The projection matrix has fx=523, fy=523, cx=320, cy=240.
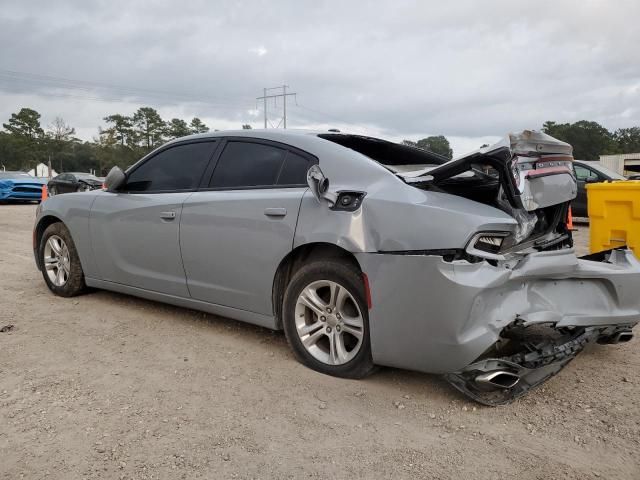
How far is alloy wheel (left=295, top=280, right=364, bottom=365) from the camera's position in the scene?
9.94 ft

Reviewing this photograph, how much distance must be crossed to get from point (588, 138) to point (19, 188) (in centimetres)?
7338

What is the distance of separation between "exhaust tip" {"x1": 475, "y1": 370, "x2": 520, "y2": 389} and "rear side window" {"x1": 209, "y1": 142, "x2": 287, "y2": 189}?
1767 mm

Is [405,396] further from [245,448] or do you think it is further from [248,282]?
[248,282]

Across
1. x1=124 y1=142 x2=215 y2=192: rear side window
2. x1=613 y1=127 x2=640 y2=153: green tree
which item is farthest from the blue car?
x1=613 y1=127 x2=640 y2=153: green tree

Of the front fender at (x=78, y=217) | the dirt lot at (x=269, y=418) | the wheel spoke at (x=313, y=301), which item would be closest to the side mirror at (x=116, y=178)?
the front fender at (x=78, y=217)

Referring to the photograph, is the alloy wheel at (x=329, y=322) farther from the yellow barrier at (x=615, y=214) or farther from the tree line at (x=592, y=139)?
the tree line at (x=592, y=139)

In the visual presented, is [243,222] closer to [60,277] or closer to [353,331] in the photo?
[353,331]

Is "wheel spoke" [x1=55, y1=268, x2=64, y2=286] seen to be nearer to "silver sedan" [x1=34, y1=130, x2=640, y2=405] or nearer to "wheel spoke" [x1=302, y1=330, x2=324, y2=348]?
"silver sedan" [x1=34, y1=130, x2=640, y2=405]

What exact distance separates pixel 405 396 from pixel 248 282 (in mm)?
1251

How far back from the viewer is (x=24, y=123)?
60.6m

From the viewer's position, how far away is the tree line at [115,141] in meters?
60.6

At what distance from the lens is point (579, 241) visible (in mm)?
8844

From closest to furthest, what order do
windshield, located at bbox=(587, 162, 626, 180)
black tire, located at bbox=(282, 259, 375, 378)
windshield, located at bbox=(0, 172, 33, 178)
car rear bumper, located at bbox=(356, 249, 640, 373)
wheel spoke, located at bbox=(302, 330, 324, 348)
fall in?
1. car rear bumper, located at bbox=(356, 249, 640, 373)
2. black tire, located at bbox=(282, 259, 375, 378)
3. wheel spoke, located at bbox=(302, 330, 324, 348)
4. windshield, located at bbox=(587, 162, 626, 180)
5. windshield, located at bbox=(0, 172, 33, 178)

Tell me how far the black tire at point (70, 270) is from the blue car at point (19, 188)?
1593 centimetres
